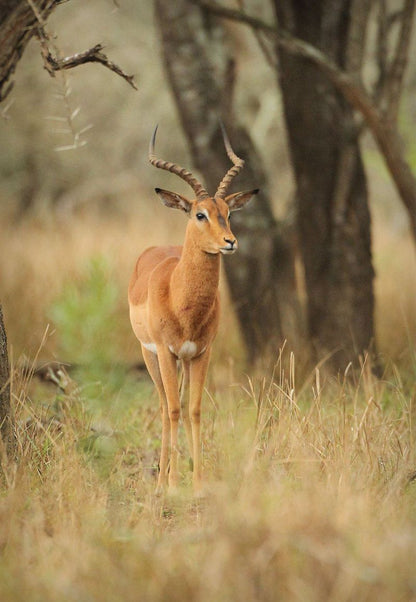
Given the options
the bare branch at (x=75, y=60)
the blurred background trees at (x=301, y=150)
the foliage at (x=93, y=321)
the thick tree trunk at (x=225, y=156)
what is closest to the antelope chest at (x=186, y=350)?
the foliage at (x=93, y=321)

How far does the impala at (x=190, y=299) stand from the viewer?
398cm

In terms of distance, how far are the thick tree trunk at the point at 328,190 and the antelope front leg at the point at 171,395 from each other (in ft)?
11.0

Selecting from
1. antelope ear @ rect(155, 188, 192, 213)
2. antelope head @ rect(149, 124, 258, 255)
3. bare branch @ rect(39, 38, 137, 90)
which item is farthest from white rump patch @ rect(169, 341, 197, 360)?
bare branch @ rect(39, 38, 137, 90)

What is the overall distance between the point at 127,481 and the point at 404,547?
1808 millimetres

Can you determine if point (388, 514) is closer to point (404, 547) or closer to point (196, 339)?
point (404, 547)

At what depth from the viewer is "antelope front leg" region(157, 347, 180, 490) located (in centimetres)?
409

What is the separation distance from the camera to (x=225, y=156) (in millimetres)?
7871

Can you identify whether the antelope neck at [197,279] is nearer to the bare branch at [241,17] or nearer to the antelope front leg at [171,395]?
the antelope front leg at [171,395]

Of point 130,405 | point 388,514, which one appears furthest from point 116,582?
point 130,405

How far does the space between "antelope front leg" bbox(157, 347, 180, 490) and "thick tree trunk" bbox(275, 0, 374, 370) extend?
3356 millimetres

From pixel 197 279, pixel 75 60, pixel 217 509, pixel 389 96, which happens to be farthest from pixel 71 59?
pixel 389 96

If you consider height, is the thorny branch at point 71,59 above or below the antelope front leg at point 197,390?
above

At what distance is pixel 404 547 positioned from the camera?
316 cm

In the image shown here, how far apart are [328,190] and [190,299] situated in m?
3.80
